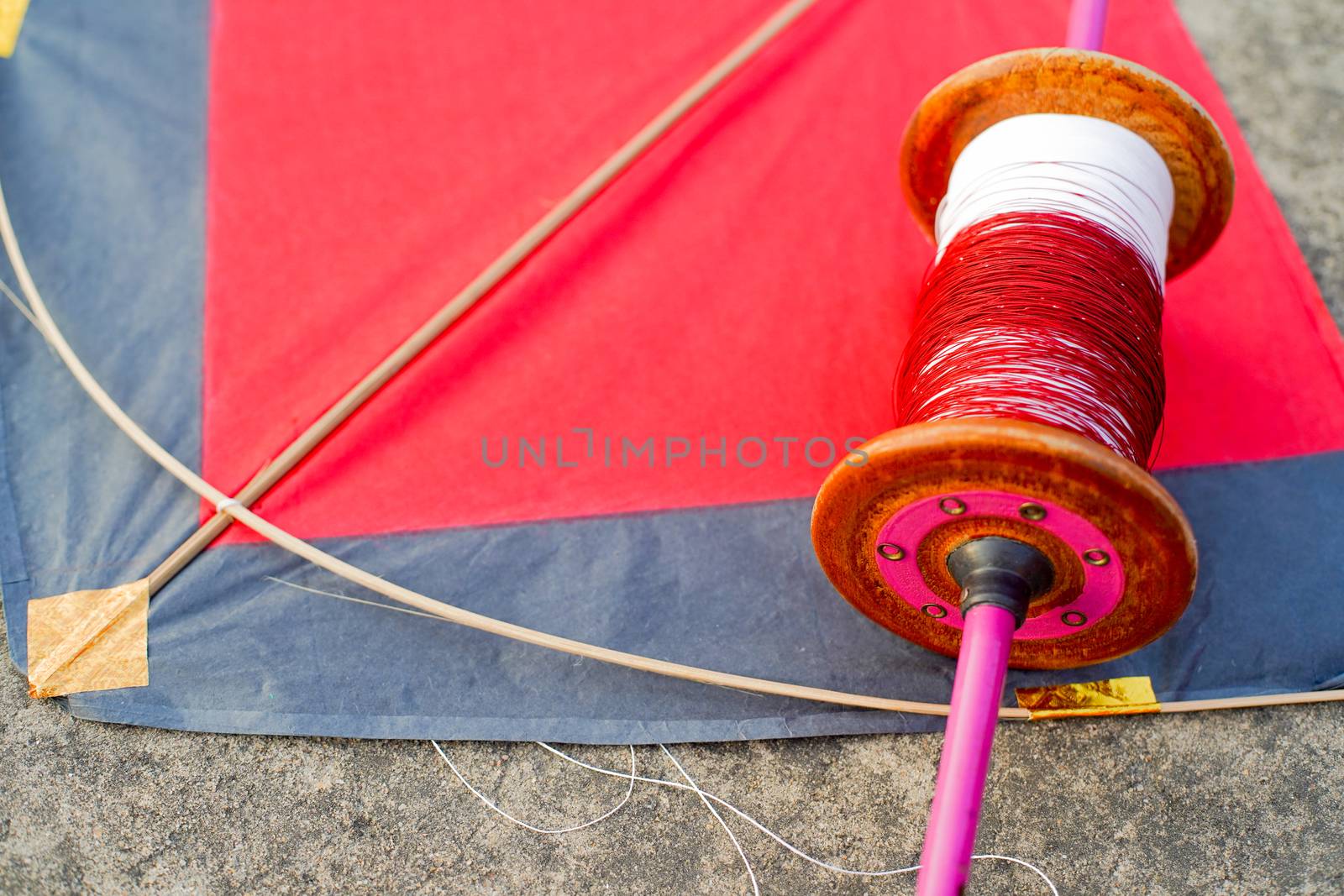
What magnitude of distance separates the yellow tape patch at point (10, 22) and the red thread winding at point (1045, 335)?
166 cm

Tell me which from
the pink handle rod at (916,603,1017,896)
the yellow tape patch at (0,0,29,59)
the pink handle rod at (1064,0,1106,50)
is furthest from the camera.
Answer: the yellow tape patch at (0,0,29,59)

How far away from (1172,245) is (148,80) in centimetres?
169

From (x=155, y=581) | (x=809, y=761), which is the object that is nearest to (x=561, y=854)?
(x=809, y=761)

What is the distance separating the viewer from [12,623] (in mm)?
1486

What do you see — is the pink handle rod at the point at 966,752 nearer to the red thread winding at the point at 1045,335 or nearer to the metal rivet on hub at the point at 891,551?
the metal rivet on hub at the point at 891,551

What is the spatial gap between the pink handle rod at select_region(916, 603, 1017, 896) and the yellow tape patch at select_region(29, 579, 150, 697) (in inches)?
38.5

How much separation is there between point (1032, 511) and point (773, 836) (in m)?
0.51

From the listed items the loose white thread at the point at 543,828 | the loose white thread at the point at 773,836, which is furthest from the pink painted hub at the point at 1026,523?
the loose white thread at the point at 543,828

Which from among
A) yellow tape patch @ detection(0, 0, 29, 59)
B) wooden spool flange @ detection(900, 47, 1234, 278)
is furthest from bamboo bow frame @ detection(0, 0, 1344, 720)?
wooden spool flange @ detection(900, 47, 1234, 278)

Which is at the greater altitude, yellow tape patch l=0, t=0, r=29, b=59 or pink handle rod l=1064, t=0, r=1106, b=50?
pink handle rod l=1064, t=0, r=1106, b=50

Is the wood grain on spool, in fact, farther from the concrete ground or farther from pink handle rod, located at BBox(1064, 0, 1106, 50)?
pink handle rod, located at BBox(1064, 0, 1106, 50)

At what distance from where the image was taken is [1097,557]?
120cm

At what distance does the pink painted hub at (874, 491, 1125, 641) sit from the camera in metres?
1.18

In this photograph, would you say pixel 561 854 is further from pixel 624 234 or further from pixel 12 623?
pixel 624 234
